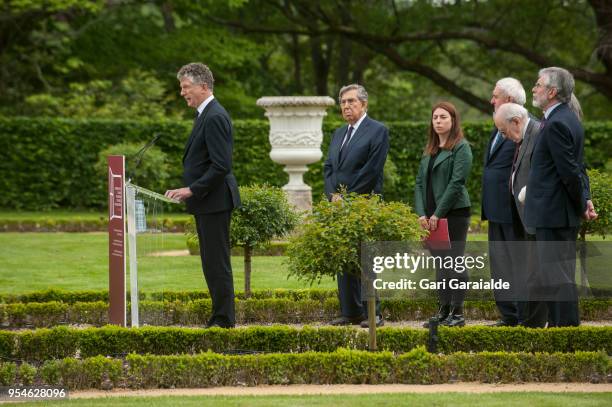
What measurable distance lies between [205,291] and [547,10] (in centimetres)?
1719

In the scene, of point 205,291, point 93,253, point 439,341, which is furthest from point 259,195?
point 93,253

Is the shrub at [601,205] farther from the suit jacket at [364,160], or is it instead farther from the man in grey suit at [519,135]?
the suit jacket at [364,160]

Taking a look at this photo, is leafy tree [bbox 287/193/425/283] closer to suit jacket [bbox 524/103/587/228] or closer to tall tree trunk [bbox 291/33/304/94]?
suit jacket [bbox 524/103/587/228]

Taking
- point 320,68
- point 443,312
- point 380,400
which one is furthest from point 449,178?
point 320,68

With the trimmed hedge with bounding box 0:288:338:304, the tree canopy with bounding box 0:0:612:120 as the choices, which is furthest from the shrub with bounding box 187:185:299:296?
the tree canopy with bounding box 0:0:612:120

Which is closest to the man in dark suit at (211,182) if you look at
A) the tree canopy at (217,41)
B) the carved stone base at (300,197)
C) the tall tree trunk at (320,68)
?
the carved stone base at (300,197)

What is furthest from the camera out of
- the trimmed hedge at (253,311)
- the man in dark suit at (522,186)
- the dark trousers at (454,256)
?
the trimmed hedge at (253,311)

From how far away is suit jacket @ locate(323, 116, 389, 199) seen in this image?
7867 mm

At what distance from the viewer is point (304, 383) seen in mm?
6301

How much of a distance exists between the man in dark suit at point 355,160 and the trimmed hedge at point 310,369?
159cm

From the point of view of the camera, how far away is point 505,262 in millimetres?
7188

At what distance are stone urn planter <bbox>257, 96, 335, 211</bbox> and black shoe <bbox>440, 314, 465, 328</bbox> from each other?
7.12 meters

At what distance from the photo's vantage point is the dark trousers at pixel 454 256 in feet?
23.1
